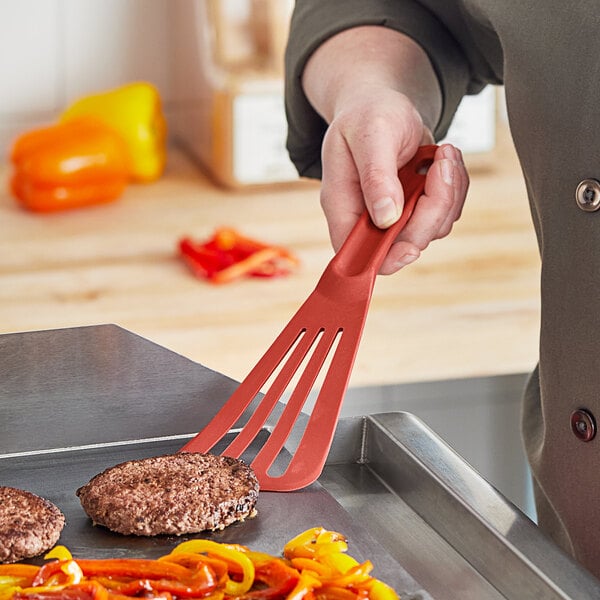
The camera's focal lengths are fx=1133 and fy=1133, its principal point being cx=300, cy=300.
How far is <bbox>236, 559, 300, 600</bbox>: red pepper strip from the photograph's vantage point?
623mm

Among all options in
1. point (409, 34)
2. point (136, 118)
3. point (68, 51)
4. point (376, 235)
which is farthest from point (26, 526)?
point (68, 51)

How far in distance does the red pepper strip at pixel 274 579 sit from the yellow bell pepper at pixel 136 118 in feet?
5.42

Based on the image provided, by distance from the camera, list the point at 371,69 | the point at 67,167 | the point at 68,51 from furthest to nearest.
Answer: the point at 68,51, the point at 67,167, the point at 371,69

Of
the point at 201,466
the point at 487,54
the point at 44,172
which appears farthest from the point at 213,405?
the point at 44,172

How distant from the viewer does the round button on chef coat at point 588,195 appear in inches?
30.2

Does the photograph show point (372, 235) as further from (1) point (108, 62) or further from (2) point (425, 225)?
(1) point (108, 62)

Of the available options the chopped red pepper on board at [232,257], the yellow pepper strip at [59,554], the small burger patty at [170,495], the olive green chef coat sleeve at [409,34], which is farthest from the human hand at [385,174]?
the chopped red pepper on board at [232,257]

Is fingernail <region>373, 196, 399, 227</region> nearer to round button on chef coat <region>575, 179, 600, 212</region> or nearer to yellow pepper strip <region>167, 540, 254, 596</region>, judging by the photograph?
round button on chef coat <region>575, 179, 600, 212</region>

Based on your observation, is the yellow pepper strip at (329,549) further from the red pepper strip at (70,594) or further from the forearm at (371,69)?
the forearm at (371,69)

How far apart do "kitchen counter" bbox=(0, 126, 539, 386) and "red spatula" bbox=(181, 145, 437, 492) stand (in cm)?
72

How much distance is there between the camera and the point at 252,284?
1.81 metres

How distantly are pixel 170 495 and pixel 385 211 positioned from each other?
256 millimetres

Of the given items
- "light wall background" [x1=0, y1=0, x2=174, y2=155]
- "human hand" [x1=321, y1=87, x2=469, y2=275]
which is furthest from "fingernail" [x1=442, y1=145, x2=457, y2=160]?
"light wall background" [x1=0, y1=0, x2=174, y2=155]

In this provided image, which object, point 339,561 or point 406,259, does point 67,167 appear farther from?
point 339,561
